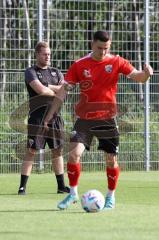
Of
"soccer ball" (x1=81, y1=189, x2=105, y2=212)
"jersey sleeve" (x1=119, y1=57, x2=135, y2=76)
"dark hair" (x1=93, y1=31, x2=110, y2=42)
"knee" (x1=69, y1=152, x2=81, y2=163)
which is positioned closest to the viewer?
"soccer ball" (x1=81, y1=189, x2=105, y2=212)

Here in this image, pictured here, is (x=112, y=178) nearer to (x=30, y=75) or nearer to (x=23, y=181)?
(x=23, y=181)

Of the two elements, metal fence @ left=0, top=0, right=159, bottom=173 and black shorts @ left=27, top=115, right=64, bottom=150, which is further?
metal fence @ left=0, top=0, right=159, bottom=173

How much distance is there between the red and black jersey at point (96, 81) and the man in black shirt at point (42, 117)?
2.36 m

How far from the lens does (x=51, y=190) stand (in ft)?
47.7

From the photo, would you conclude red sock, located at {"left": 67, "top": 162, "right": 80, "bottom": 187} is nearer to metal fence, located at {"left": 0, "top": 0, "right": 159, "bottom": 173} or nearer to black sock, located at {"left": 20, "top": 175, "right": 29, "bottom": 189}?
black sock, located at {"left": 20, "top": 175, "right": 29, "bottom": 189}

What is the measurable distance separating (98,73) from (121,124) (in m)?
2.64

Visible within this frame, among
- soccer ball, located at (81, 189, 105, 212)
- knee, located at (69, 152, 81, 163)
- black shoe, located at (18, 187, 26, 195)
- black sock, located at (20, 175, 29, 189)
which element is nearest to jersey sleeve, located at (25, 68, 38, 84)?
black sock, located at (20, 175, 29, 189)

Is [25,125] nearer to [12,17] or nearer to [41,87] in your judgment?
[41,87]

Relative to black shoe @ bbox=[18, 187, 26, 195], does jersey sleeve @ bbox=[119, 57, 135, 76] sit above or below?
above

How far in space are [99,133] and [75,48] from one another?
9.61 metres

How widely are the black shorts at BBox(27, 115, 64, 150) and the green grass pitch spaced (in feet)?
2.39

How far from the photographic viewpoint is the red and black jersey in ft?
36.7

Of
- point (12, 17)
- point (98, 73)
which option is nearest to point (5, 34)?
point (12, 17)

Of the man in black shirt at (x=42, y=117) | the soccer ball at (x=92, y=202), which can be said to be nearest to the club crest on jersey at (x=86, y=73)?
the soccer ball at (x=92, y=202)
